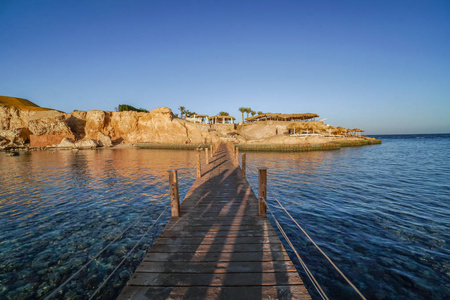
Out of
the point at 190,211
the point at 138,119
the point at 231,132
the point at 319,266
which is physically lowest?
the point at 319,266

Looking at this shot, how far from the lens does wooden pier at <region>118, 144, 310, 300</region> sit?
9.94ft

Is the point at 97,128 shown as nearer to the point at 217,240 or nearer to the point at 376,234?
the point at 217,240

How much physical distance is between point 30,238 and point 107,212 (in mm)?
2707

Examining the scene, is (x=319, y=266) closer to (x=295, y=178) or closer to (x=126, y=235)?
(x=126, y=235)

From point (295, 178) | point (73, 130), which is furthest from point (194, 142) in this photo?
point (295, 178)

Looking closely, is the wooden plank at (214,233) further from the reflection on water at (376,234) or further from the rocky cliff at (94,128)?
the rocky cliff at (94,128)

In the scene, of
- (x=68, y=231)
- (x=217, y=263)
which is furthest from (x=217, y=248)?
(x=68, y=231)

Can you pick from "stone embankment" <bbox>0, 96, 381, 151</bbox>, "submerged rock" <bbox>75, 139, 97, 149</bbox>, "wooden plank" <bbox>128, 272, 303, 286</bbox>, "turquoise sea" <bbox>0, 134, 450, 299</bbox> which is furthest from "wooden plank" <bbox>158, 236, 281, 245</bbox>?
"submerged rock" <bbox>75, 139, 97, 149</bbox>

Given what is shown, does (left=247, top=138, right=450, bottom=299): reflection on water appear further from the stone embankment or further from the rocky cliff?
the rocky cliff

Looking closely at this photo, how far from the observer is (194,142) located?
54.7 meters

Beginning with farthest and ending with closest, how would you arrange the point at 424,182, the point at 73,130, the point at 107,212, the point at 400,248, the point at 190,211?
the point at 73,130 < the point at 424,182 < the point at 107,212 < the point at 190,211 < the point at 400,248

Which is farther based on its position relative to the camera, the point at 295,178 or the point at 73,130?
the point at 73,130

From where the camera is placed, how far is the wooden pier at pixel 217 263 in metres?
3.03

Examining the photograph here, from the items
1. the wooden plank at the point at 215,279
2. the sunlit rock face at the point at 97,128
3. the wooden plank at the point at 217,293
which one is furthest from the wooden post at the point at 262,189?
the sunlit rock face at the point at 97,128
